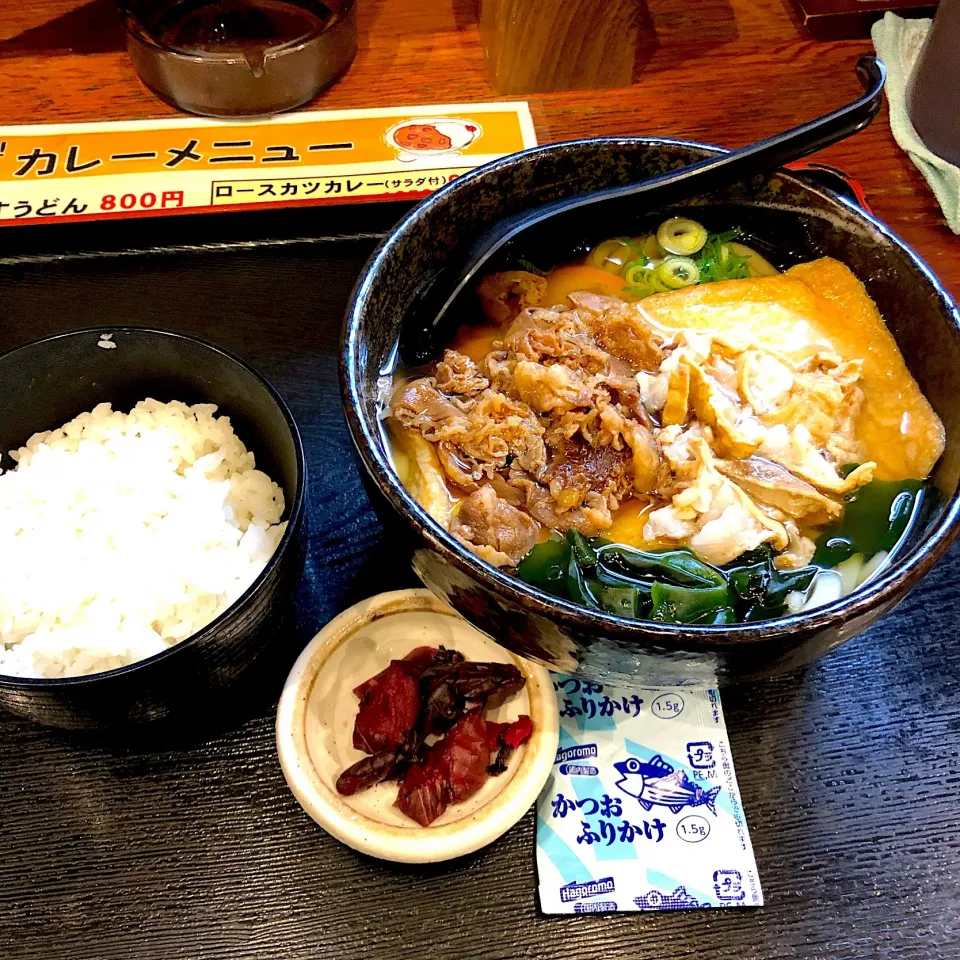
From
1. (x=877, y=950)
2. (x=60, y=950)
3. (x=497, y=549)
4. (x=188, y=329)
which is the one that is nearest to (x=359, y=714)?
(x=497, y=549)

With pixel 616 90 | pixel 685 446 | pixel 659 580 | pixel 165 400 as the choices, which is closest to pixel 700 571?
pixel 659 580

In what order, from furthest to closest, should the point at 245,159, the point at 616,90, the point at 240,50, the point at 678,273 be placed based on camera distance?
the point at 616,90 < the point at 240,50 < the point at 245,159 < the point at 678,273

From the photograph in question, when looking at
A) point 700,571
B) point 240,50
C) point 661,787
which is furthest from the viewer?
point 240,50

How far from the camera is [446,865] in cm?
134

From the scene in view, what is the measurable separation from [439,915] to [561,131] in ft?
7.08

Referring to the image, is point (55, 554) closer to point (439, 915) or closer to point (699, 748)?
point (439, 915)

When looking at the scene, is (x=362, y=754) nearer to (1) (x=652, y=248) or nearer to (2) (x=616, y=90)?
(1) (x=652, y=248)

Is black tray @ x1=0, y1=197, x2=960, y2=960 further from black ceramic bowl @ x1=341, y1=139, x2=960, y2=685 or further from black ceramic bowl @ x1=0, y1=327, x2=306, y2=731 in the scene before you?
black ceramic bowl @ x1=341, y1=139, x2=960, y2=685

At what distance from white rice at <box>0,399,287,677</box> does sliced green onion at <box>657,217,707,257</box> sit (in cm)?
99

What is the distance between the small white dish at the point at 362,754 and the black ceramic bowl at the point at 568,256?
22cm

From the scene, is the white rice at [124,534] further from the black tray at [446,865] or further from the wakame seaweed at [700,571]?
the wakame seaweed at [700,571]

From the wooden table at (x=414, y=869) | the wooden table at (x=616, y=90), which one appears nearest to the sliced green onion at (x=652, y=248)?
the wooden table at (x=414, y=869)

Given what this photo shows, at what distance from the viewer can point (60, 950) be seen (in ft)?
4.21

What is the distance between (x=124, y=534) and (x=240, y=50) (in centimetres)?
168
